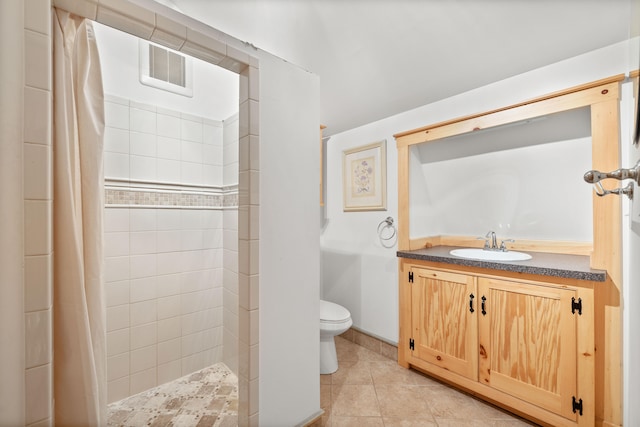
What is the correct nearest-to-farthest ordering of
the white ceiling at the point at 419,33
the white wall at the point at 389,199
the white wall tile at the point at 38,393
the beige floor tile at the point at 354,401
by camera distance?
1. the white wall tile at the point at 38,393
2. the white ceiling at the point at 419,33
3. the white wall at the point at 389,199
4. the beige floor tile at the point at 354,401

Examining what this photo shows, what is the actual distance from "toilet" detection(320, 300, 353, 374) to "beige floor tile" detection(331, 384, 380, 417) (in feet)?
0.59

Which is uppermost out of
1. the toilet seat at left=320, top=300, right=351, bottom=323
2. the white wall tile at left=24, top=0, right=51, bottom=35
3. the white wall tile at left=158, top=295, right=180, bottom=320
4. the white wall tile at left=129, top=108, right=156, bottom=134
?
the white wall tile at left=129, top=108, right=156, bottom=134

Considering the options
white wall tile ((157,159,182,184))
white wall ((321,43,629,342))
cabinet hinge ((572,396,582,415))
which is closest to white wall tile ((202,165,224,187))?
white wall tile ((157,159,182,184))

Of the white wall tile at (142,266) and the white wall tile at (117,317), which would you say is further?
the white wall tile at (142,266)

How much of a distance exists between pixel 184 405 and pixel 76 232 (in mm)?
1494

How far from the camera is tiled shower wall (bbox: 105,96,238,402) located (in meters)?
1.81

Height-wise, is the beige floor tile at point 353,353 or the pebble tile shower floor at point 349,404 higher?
the pebble tile shower floor at point 349,404

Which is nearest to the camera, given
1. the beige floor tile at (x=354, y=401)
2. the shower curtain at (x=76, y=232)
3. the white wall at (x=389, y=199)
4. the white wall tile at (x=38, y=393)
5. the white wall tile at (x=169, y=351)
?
the white wall tile at (x=38, y=393)

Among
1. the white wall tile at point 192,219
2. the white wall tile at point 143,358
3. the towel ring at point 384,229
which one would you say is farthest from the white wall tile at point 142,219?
the towel ring at point 384,229

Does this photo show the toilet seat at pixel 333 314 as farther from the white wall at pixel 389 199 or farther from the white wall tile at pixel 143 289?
the white wall tile at pixel 143 289

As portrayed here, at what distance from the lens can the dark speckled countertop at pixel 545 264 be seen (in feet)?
4.55

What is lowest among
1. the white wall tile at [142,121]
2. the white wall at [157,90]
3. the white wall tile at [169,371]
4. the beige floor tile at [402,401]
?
the beige floor tile at [402,401]

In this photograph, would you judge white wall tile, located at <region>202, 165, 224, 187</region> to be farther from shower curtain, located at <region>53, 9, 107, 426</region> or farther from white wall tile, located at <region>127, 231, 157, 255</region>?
shower curtain, located at <region>53, 9, 107, 426</region>

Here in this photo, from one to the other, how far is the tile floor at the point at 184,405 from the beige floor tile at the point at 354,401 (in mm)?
642
